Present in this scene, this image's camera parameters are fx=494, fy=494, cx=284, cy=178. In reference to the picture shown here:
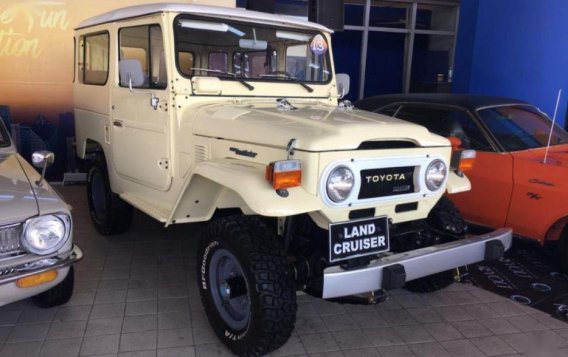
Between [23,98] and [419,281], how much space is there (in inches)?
238

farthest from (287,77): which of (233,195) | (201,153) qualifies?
(233,195)

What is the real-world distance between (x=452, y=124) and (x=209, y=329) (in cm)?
330

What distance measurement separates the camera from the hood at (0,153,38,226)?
106 inches

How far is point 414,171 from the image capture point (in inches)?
120

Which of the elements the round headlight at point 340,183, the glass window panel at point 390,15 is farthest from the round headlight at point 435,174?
the glass window panel at point 390,15

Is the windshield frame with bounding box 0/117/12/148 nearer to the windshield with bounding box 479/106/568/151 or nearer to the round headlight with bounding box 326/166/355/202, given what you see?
the round headlight with bounding box 326/166/355/202

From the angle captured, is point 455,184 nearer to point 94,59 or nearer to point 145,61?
point 145,61

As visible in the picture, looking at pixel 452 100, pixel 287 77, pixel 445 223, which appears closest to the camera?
pixel 445 223

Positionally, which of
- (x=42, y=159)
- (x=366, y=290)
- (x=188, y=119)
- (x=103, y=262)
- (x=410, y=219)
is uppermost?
(x=188, y=119)

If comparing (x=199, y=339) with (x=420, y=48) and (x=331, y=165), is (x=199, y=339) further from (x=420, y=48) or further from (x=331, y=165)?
(x=420, y=48)

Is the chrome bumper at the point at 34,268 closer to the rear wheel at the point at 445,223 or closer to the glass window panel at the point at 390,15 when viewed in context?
the rear wheel at the point at 445,223

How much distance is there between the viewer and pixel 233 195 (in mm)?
3186

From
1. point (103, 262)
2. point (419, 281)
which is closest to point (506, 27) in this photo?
point (419, 281)

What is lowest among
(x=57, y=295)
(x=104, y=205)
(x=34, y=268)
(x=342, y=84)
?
(x=57, y=295)
